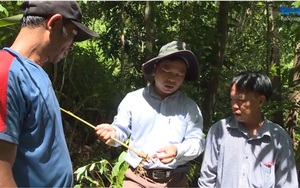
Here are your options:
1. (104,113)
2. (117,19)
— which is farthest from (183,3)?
(104,113)

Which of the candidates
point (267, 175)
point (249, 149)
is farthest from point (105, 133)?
point (267, 175)

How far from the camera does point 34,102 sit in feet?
4.57

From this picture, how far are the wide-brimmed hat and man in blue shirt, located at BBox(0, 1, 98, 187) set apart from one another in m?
0.97

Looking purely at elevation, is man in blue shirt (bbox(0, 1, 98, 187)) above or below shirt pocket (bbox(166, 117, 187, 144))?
above

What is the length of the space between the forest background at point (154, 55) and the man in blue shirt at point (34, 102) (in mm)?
2137

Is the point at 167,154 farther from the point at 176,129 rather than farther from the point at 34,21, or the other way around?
the point at 34,21

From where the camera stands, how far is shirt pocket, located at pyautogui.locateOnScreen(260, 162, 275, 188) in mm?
2318

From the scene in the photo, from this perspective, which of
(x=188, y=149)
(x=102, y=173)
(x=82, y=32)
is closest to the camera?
(x=82, y=32)

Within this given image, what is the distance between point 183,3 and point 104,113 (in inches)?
55.8

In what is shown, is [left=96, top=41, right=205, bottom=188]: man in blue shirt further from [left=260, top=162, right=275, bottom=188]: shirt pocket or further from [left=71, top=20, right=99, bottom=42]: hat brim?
[left=71, top=20, right=99, bottom=42]: hat brim

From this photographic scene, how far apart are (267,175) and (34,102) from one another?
4.65 ft

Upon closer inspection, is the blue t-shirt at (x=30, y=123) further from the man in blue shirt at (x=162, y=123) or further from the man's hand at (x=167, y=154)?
the man in blue shirt at (x=162, y=123)

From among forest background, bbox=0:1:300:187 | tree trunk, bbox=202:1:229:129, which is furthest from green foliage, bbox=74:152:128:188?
tree trunk, bbox=202:1:229:129

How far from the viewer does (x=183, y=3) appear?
4586 mm
